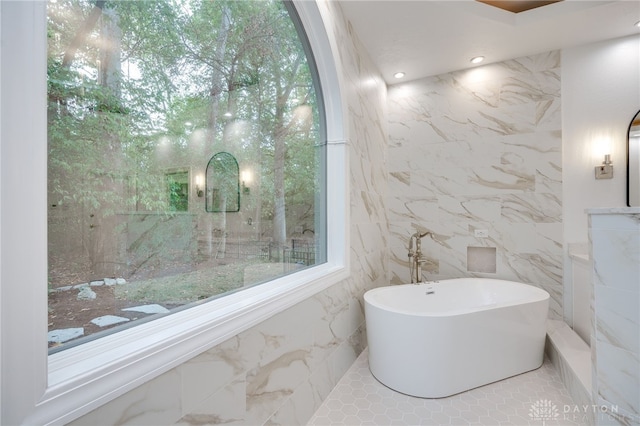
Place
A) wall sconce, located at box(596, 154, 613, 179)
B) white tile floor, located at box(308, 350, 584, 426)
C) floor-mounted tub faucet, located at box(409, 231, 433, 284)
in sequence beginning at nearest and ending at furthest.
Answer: white tile floor, located at box(308, 350, 584, 426), wall sconce, located at box(596, 154, 613, 179), floor-mounted tub faucet, located at box(409, 231, 433, 284)

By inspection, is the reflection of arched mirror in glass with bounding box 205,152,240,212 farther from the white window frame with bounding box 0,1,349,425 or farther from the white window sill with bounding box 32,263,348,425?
the white window frame with bounding box 0,1,349,425

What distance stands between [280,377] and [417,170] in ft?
9.07

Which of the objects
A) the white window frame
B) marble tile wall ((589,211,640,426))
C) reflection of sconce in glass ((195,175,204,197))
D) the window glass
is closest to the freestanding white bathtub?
marble tile wall ((589,211,640,426))

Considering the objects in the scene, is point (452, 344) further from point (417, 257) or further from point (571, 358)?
point (417, 257)

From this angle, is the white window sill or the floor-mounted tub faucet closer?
the white window sill

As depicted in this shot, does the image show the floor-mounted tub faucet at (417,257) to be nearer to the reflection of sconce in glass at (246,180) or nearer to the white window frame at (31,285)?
the reflection of sconce in glass at (246,180)

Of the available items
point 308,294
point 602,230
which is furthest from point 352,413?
point 602,230

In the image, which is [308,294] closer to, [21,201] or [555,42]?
[21,201]

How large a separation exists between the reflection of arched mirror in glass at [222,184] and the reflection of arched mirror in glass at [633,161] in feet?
11.0

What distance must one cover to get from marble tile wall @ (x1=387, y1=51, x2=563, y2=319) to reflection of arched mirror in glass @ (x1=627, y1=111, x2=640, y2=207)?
19.0 inches

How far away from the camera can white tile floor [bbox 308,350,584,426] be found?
5.71 feet

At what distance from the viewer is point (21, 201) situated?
24.6 inches

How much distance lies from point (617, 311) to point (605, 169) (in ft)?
6.48

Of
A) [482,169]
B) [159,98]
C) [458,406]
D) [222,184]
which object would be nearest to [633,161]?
[482,169]
